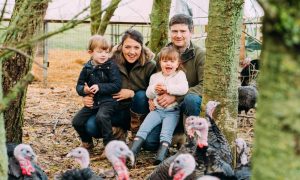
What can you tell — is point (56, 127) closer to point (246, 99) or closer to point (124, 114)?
point (124, 114)

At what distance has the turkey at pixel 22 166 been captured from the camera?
173 inches

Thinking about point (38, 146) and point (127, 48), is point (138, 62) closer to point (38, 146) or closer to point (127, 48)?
point (127, 48)

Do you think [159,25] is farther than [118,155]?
Yes

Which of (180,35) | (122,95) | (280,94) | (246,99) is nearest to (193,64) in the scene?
(180,35)

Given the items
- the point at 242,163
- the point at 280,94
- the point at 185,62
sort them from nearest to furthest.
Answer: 1. the point at 280,94
2. the point at 242,163
3. the point at 185,62

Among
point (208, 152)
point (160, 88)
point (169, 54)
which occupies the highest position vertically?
point (169, 54)

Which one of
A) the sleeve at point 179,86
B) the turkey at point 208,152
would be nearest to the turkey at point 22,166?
the turkey at point 208,152

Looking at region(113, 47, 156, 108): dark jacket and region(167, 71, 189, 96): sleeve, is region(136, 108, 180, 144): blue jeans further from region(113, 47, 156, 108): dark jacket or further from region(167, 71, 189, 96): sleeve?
region(113, 47, 156, 108): dark jacket

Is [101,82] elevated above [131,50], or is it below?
below

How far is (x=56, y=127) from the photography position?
7660 mm

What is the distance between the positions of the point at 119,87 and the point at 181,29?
0.83m

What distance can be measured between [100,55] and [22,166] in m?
1.70

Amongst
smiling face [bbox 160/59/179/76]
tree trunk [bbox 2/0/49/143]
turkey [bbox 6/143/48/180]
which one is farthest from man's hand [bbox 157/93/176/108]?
turkey [bbox 6/143/48/180]

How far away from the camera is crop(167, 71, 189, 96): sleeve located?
18.5ft
